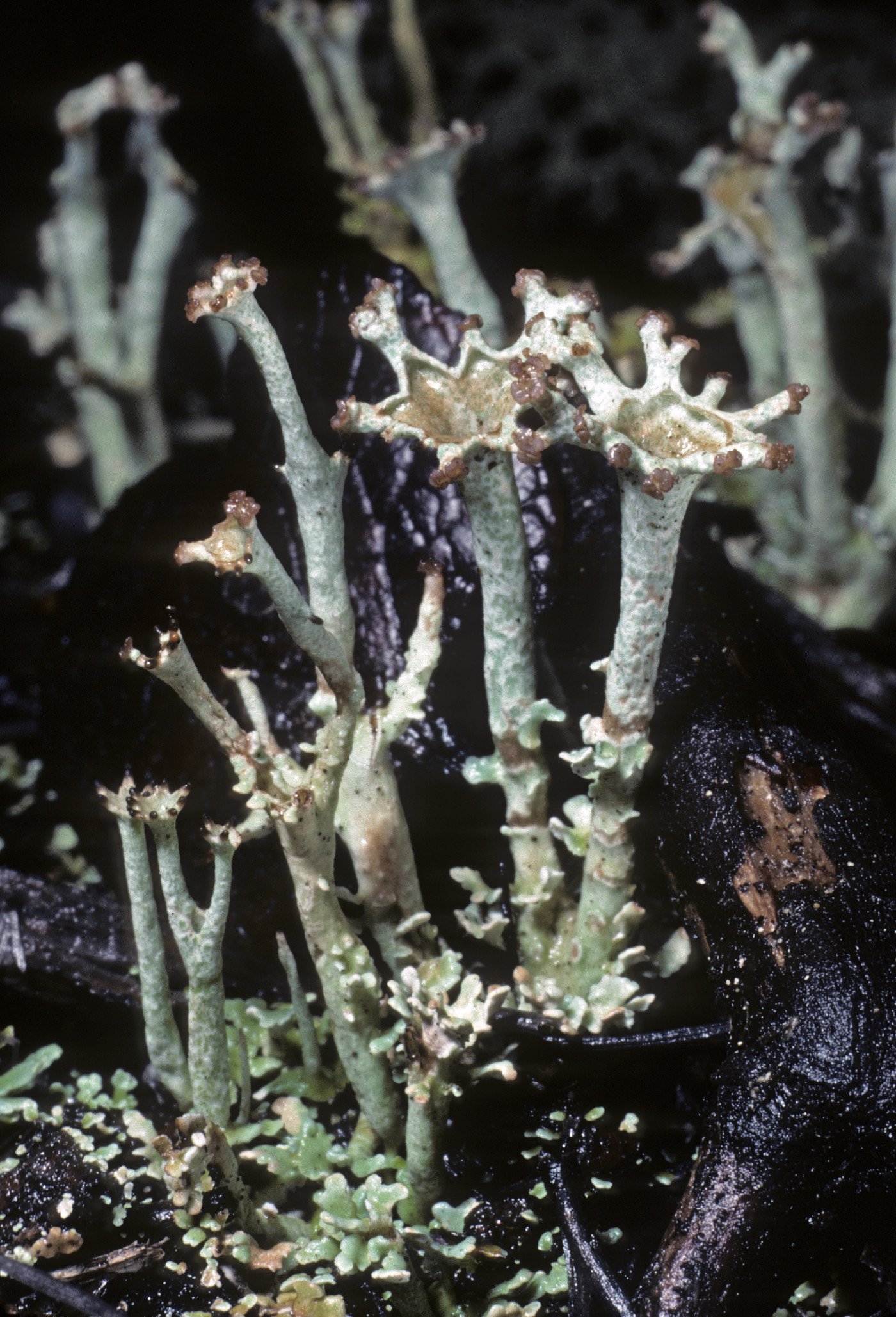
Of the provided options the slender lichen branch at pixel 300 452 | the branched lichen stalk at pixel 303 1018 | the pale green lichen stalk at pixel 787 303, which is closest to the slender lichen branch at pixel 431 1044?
the branched lichen stalk at pixel 303 1018

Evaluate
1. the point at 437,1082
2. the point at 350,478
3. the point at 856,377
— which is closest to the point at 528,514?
the point at 350,478

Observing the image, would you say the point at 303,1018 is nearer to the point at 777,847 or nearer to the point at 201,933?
the point at 201,933

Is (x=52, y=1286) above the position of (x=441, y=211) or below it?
below

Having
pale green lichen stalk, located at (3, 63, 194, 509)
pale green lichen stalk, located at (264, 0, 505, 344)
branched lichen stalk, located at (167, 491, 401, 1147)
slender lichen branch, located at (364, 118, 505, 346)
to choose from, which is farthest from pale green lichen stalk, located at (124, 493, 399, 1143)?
pale green lichen stalk, located at (3, 63, 194, 509)

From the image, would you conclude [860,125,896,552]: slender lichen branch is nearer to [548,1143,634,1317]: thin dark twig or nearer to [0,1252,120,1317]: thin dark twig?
[548,1143,634,1317]: thin dark twig

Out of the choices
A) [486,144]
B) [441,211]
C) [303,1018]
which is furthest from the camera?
[486,144]

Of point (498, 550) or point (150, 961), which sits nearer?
point (498, 550)

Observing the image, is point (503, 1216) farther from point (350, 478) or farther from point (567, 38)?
point (567, 38)

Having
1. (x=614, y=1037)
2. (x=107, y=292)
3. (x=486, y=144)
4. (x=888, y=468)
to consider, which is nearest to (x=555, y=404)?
(x=614, y=1037)
